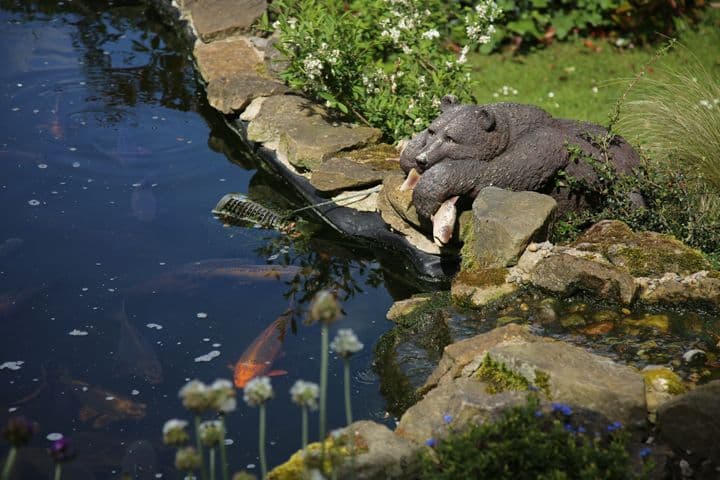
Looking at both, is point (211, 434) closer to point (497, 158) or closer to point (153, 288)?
point (153, 288)

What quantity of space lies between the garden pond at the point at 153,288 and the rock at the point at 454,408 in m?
0.71

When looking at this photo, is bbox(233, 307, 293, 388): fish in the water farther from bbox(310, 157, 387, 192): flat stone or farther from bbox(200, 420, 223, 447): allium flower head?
bbox(200, 420, 223, 447): allium flower head

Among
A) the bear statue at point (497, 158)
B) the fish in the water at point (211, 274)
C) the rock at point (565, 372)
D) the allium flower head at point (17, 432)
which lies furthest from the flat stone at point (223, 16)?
the allium flower head at point (17, 432)

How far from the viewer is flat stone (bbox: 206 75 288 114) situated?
8359 millimetres

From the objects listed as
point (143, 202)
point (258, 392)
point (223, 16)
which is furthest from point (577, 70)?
point (258, 392)

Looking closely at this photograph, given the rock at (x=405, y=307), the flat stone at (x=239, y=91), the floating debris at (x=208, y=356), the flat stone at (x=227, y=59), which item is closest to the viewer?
the floating debris at (x=208, y=356)

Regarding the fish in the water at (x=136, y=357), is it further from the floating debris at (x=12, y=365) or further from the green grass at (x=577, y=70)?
the green grass at (x=577, y=70)

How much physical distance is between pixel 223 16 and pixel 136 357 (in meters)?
5.69

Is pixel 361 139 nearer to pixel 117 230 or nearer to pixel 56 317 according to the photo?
pixel 117 230

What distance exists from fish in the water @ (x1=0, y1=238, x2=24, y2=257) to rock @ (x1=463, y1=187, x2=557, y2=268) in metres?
3.33

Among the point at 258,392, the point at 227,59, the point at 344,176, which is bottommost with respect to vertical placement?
the point at 227,59

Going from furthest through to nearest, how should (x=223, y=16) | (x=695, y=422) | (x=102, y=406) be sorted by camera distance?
(x=223, y=16), (x=102, y=406), (x=695, y=422)

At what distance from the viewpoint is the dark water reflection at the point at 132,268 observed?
485 centimetres

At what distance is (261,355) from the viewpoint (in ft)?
17.3
